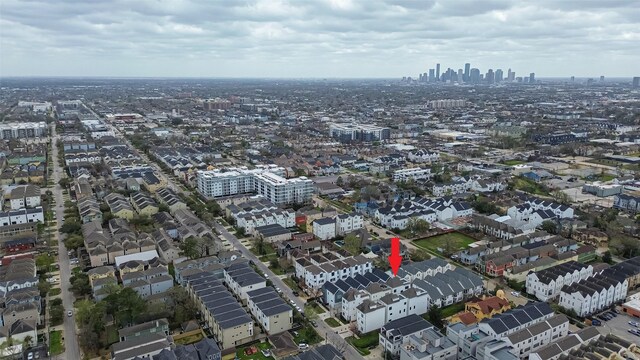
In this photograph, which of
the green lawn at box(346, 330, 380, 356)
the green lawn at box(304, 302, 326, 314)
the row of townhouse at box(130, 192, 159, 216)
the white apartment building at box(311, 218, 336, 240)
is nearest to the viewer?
the green lawn at box(346, 330, 380, 356)

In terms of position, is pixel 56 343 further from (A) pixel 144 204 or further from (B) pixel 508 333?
(B) pixel 508 333

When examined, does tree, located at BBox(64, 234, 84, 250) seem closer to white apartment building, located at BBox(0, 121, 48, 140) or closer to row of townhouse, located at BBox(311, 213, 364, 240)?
row of townhouse, located at BBox(311, 213, 364, 240)

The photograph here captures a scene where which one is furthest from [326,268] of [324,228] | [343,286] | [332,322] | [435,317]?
[324,228]

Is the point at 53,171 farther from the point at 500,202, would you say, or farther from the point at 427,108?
the point at 427,108

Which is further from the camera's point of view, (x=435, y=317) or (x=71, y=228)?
(x=71, y=228)

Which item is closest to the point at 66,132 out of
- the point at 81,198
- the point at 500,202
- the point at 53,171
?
the point at 53,171

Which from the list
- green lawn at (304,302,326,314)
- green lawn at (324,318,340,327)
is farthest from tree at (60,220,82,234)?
green lawn at (324,318,340,327)
